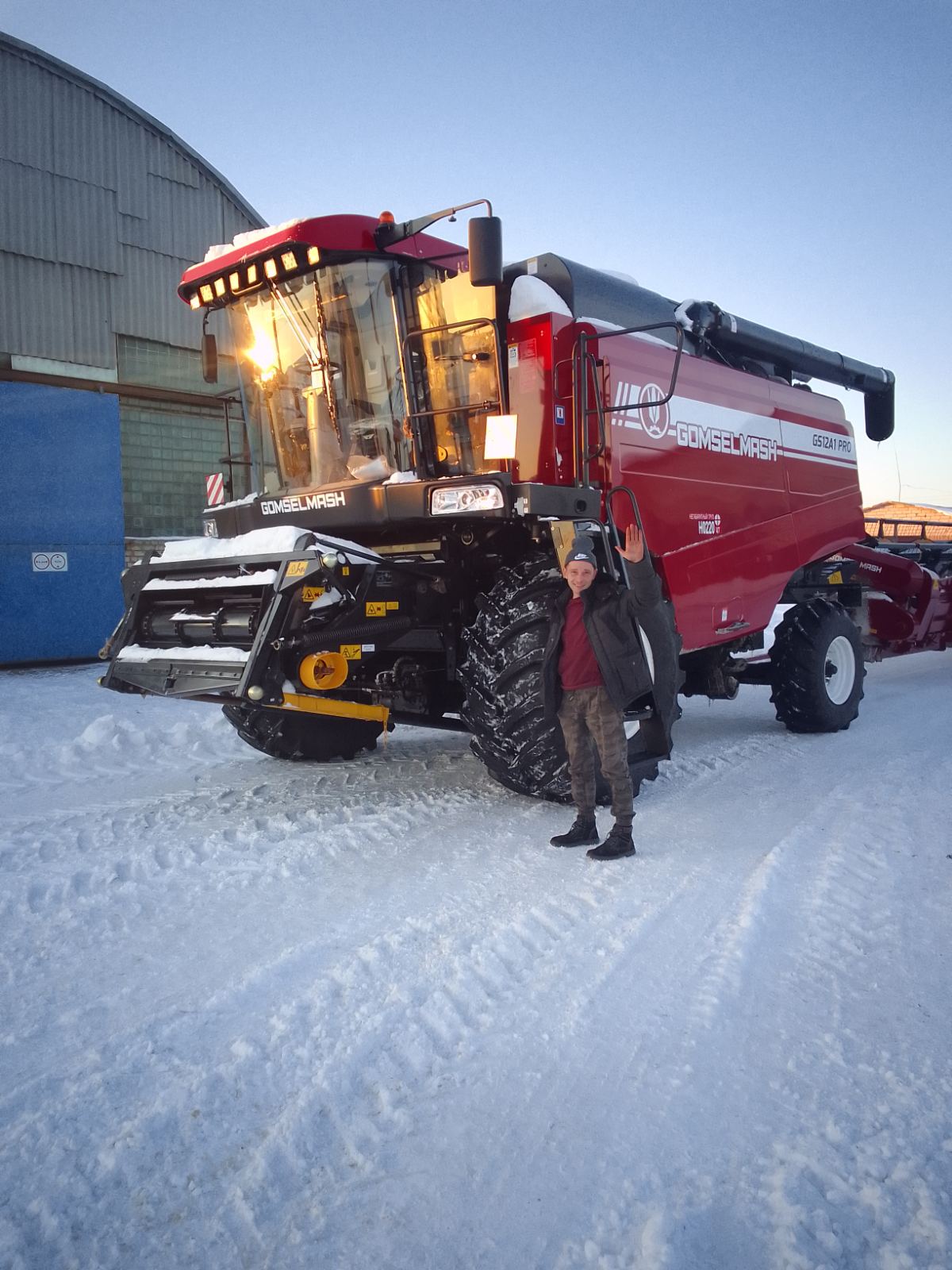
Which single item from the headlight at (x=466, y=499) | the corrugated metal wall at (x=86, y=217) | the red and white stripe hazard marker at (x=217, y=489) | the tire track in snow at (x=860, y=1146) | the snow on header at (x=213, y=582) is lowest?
the tire track in snow at (x=860, y=1146)

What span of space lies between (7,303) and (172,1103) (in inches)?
472

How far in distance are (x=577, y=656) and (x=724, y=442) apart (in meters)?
2.79

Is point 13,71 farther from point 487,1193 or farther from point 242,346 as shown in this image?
point 487,1193

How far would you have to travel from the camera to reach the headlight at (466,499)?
15.7 ft

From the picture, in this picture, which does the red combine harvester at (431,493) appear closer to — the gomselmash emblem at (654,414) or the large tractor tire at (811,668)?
the gomselmash emblem at (654,414)

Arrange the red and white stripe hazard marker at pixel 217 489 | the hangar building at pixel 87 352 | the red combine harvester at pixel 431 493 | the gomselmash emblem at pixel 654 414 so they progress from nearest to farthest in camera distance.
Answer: the red combine harvester at pixel 431 493
the gomselmash emblem at pixel 654 414
the red and white stripe hazard marker at pixel 217 489
the hangar building at pixel 87 352

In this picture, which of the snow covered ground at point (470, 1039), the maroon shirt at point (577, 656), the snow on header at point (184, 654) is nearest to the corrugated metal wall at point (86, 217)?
the snow on header at point (184, 654)

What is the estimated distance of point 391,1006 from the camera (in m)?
2.92

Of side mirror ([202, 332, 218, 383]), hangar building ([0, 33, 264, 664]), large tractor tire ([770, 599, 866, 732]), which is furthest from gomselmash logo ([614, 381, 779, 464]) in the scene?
hangar building ([0, 33, 264, 664])

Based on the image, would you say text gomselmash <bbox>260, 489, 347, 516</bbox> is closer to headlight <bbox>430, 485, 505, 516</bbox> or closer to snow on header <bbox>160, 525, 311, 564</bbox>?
snow on header <bbox>160, 525, 311, 564</bbox>

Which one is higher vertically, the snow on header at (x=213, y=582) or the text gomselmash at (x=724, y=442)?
the text gomselmash at (x=724, y=442)

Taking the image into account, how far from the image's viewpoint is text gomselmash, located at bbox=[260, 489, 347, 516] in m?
5.40

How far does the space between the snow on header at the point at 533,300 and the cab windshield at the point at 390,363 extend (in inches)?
7.8

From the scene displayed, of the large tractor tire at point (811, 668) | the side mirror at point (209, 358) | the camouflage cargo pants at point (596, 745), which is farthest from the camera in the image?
the large tractor tire at point (811, 668)
